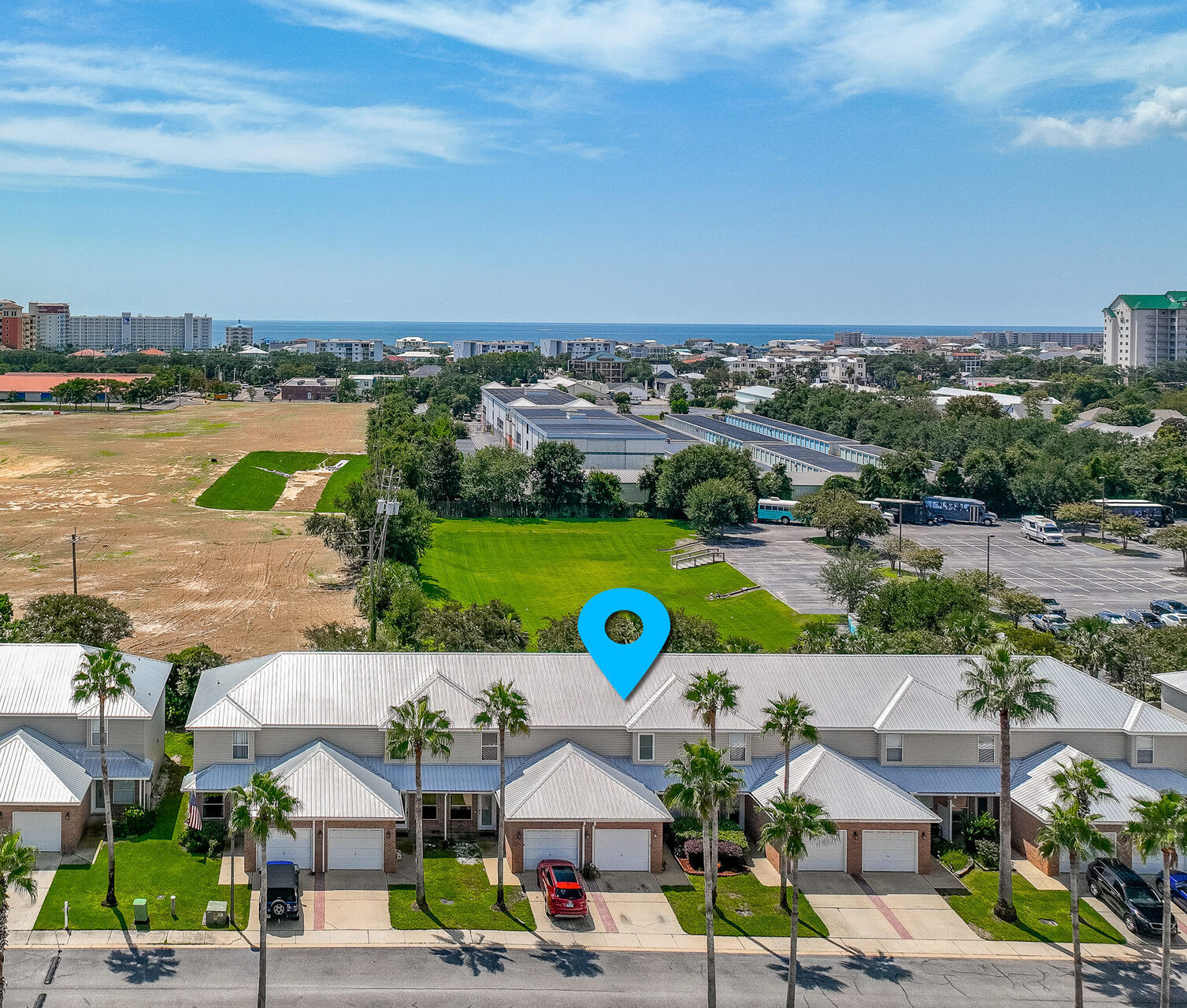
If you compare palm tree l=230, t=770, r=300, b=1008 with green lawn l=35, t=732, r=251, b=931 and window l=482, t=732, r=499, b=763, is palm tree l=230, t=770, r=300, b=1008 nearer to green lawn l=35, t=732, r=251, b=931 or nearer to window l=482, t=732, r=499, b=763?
green lawn l=35, t=732, r=251, b=931

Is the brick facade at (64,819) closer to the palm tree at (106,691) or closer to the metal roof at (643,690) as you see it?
the palm tree at (106,691)

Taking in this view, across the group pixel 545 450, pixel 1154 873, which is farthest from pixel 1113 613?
pixel 545 450

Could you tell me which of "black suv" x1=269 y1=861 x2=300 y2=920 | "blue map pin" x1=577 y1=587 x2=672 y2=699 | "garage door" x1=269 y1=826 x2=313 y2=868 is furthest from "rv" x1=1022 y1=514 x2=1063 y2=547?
"black suv" x1=269 y1=861 x2=300 y2=920

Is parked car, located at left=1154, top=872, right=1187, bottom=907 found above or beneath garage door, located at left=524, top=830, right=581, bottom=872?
beneath

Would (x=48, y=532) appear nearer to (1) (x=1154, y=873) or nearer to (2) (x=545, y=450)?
(2) (x=545, y=450)

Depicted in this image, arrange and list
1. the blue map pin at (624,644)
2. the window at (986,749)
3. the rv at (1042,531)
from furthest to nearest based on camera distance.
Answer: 1. the rv at (1042,531)
2. the window at (986,749)
3. the blue map pin at (624,644)

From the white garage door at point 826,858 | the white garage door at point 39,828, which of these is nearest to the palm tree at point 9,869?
→ the white garage door at point 39,828

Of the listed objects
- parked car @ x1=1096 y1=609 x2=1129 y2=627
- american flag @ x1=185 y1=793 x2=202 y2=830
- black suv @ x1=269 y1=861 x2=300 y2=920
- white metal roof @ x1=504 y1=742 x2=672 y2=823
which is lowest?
black suv @ x1=269 y1=861 x2=300 y2=920

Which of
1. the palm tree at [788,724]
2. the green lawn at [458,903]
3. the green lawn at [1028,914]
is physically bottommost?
the green lawn at [1028,914]

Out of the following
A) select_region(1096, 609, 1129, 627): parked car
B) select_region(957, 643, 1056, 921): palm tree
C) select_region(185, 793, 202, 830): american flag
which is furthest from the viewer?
select_region(1096, 609, 1129, 627): parked car
